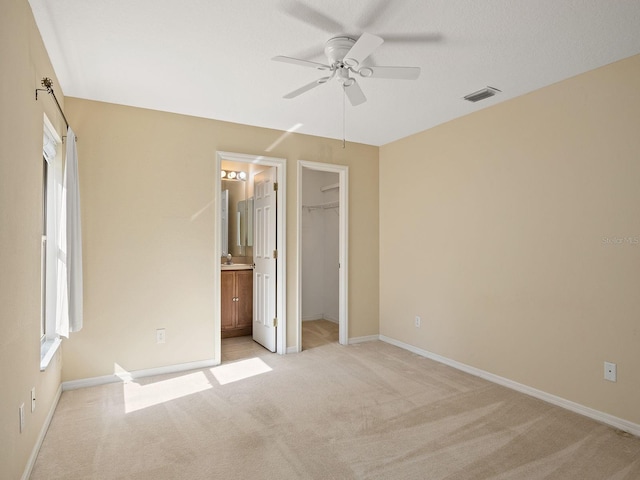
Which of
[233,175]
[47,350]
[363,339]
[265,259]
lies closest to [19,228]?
[47,350]

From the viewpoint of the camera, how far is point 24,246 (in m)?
2.00

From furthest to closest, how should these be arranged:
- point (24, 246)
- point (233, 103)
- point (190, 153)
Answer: point (190, 153) → point (233, 103) → point (24, 246)

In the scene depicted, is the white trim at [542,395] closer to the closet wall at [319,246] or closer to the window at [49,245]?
the closet wall at [319,246]

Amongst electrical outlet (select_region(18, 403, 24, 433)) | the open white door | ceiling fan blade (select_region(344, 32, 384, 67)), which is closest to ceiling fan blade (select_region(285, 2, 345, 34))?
ceiling fan blade (select_region(344, 32, 384, 67))

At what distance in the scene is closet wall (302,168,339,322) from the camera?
19.8 feet

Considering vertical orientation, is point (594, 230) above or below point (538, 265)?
above

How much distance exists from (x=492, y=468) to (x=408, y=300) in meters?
2.45

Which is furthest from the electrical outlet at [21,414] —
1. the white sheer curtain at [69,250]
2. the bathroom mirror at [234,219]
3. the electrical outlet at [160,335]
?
the bathroom mirror at [234,219]

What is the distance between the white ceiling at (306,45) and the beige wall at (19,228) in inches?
13.0

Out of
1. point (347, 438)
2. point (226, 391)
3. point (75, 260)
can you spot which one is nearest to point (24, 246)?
point (75, 260)

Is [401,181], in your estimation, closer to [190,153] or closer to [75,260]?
[190,153]

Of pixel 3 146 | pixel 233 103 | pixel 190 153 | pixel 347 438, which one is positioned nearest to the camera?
pixel 3 146

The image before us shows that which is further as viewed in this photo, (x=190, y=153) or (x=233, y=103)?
(x=190, y=153)

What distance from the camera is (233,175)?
5320 mm
